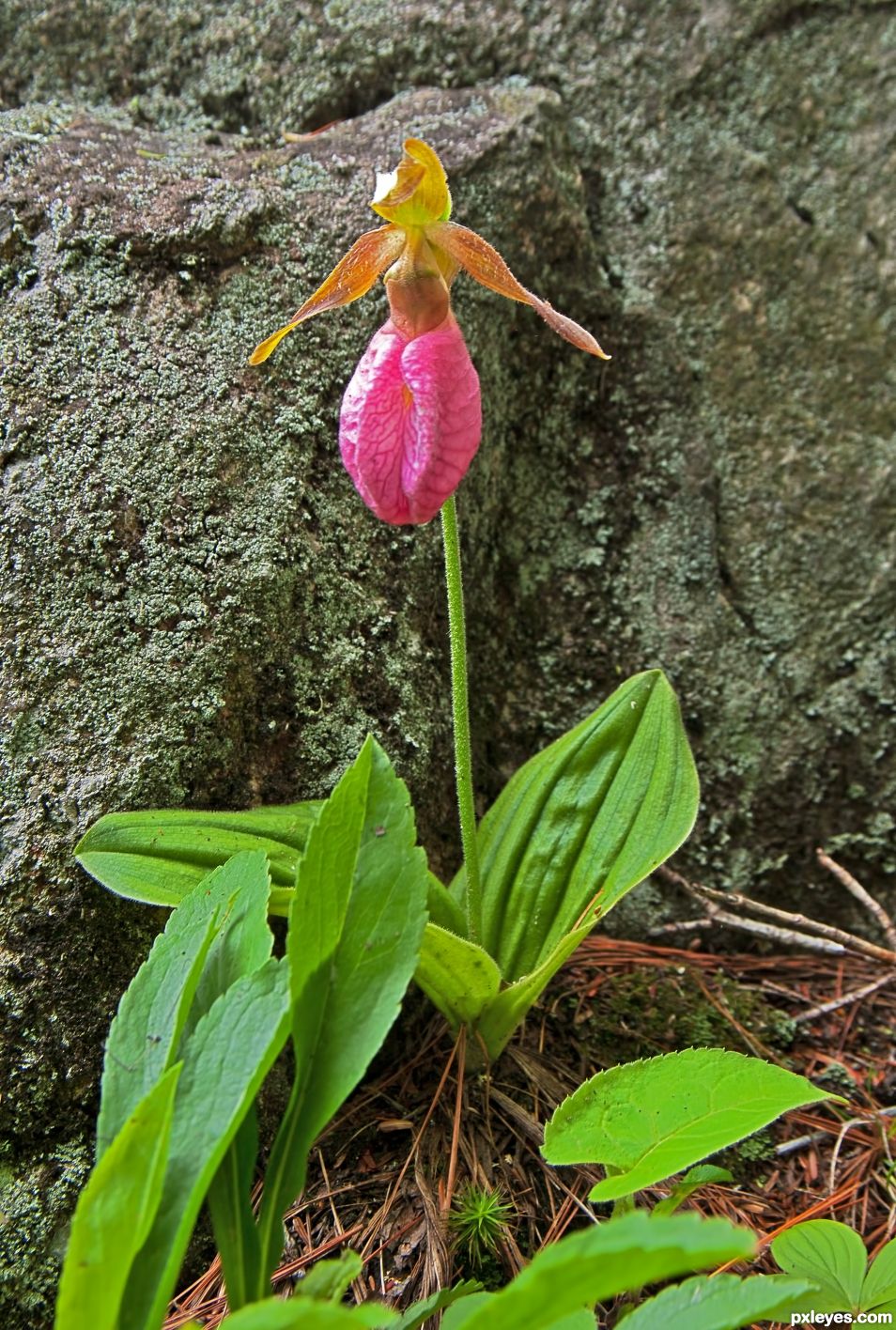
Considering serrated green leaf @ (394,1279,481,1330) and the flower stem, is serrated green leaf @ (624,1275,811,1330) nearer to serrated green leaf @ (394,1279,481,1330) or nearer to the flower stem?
serrated green leaf @ (394,1279,481,1330)

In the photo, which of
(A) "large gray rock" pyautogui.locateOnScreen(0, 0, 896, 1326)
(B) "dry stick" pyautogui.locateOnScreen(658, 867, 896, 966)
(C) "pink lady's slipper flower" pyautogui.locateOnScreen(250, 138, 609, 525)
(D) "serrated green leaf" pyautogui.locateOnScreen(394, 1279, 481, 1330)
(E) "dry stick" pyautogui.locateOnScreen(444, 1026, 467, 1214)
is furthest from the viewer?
(B) "dry stick" pyautogui.locateOnScreen(658, 867, 896, 966)

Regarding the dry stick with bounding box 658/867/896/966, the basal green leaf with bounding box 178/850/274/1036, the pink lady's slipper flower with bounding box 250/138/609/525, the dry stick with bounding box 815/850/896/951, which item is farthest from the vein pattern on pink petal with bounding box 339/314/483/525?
the dry stick with bounding box 815/850/896/951

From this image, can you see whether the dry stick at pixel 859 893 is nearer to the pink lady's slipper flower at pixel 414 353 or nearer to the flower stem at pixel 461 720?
the flower stem at pixel 461 720

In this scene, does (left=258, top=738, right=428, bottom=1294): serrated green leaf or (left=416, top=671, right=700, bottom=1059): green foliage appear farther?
(left=416, top=671, right=700, bottom=1059): green foliage

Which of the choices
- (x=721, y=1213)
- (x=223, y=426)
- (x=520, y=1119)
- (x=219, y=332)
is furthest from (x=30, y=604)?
(x=721, y=1213)

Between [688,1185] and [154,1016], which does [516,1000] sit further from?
[154,1016]

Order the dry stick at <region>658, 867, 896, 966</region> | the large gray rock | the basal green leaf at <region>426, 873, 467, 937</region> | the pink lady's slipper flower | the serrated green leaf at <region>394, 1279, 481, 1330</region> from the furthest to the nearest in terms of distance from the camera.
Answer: the dry stick at <region>658, 867, 896, 966</region>
the large gray rock
the basal green leaf at <region>426, 873, 467, 937</region>
the pink lady's slipper flower
the serrated green leaf at <region>394, 1279, 481, 1330</region>

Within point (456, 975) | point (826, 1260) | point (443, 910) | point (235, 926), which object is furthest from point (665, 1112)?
point (235, 926)
